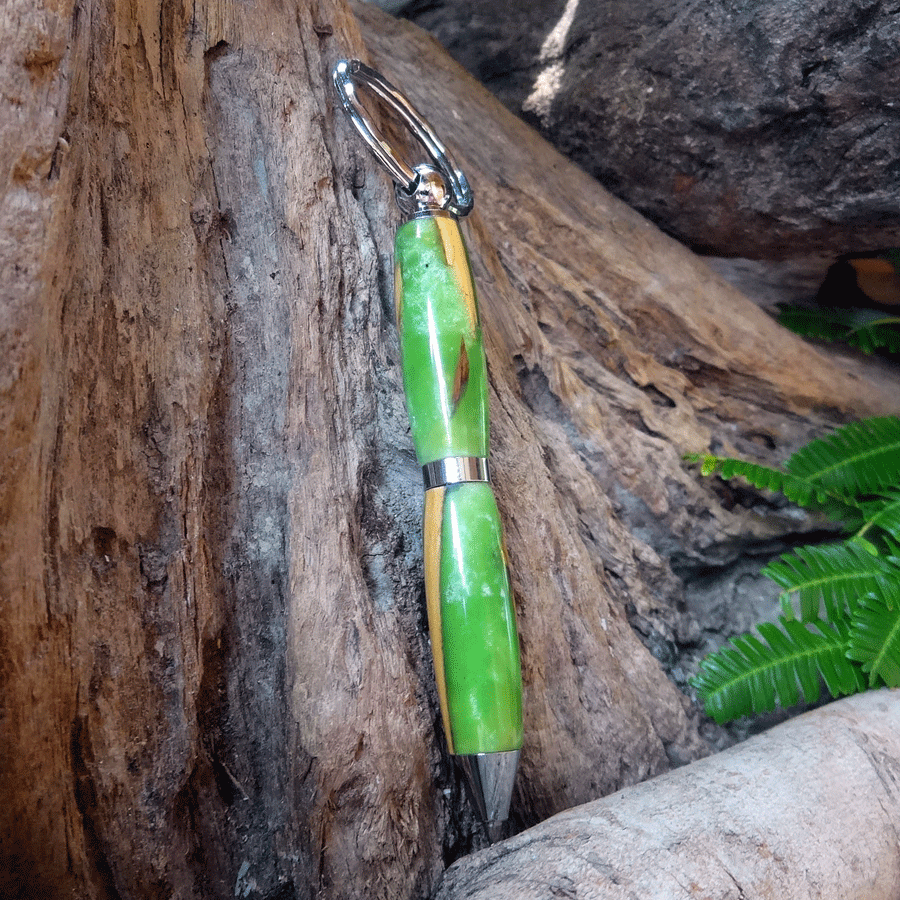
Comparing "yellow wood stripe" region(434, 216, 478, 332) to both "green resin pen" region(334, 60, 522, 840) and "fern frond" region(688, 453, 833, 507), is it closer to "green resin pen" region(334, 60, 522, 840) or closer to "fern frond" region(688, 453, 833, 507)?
"green resin pen" region(334, 60, 522, 840)

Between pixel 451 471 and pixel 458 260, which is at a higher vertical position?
pixel 458 260

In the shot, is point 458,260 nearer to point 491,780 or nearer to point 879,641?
point 491,780

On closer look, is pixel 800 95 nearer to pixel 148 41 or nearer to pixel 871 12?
pixel 871 12

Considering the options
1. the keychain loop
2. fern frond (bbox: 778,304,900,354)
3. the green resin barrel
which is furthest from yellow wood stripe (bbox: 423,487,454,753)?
fern frond (bbox: 778,304,900,354)

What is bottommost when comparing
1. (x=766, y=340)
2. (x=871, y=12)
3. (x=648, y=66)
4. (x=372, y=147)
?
(x=766, y=340)

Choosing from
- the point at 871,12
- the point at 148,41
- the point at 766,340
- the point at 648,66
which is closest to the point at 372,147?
the point at 148,41

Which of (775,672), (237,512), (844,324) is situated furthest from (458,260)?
(844,324)

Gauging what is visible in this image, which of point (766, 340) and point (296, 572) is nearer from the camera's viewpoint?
point (296, 572)
